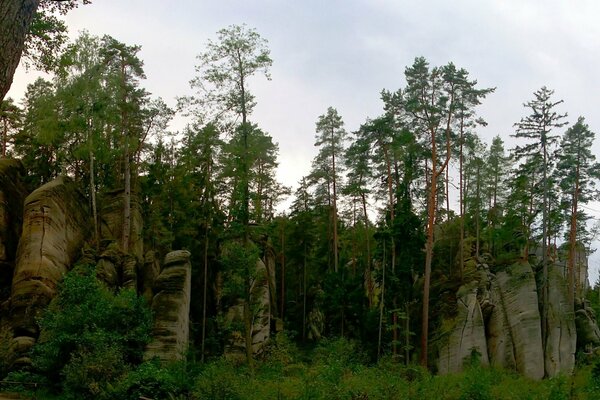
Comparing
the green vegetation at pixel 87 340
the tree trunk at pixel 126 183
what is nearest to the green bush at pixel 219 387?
the green vegetation at pixel 87 340

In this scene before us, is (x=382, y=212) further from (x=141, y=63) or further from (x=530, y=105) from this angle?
(x=141, y=63)

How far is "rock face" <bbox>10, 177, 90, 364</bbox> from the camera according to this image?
78.9 feet

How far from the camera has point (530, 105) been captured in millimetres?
35031

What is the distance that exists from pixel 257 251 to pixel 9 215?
1465 centimetres

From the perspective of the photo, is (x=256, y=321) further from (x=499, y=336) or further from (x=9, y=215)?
(x=9, y=215)

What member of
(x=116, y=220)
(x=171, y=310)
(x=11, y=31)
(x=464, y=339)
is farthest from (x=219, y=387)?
(x=464, y=339)

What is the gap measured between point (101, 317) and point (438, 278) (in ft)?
80.1

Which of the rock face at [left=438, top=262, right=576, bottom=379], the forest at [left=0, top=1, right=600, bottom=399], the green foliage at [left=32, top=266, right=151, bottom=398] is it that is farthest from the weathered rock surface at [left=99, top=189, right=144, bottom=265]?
the rock face at [left=438, top=262, right=576, bottom=379]

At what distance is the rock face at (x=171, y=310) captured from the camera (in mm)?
24203

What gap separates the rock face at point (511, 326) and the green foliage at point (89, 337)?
19.4m

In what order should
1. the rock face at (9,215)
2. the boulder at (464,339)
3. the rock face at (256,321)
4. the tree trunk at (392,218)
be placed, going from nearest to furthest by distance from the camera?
the rock face at (9,215) < the boulder at (464,339) < the tree trunk at (392,218) < the rock face at (256,321)

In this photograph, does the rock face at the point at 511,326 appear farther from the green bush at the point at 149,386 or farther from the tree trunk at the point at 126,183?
the tree trunk at the point at 126,183

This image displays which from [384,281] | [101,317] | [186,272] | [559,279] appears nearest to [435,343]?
[384,281]

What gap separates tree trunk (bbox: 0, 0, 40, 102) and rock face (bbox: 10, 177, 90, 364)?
22338 mm
